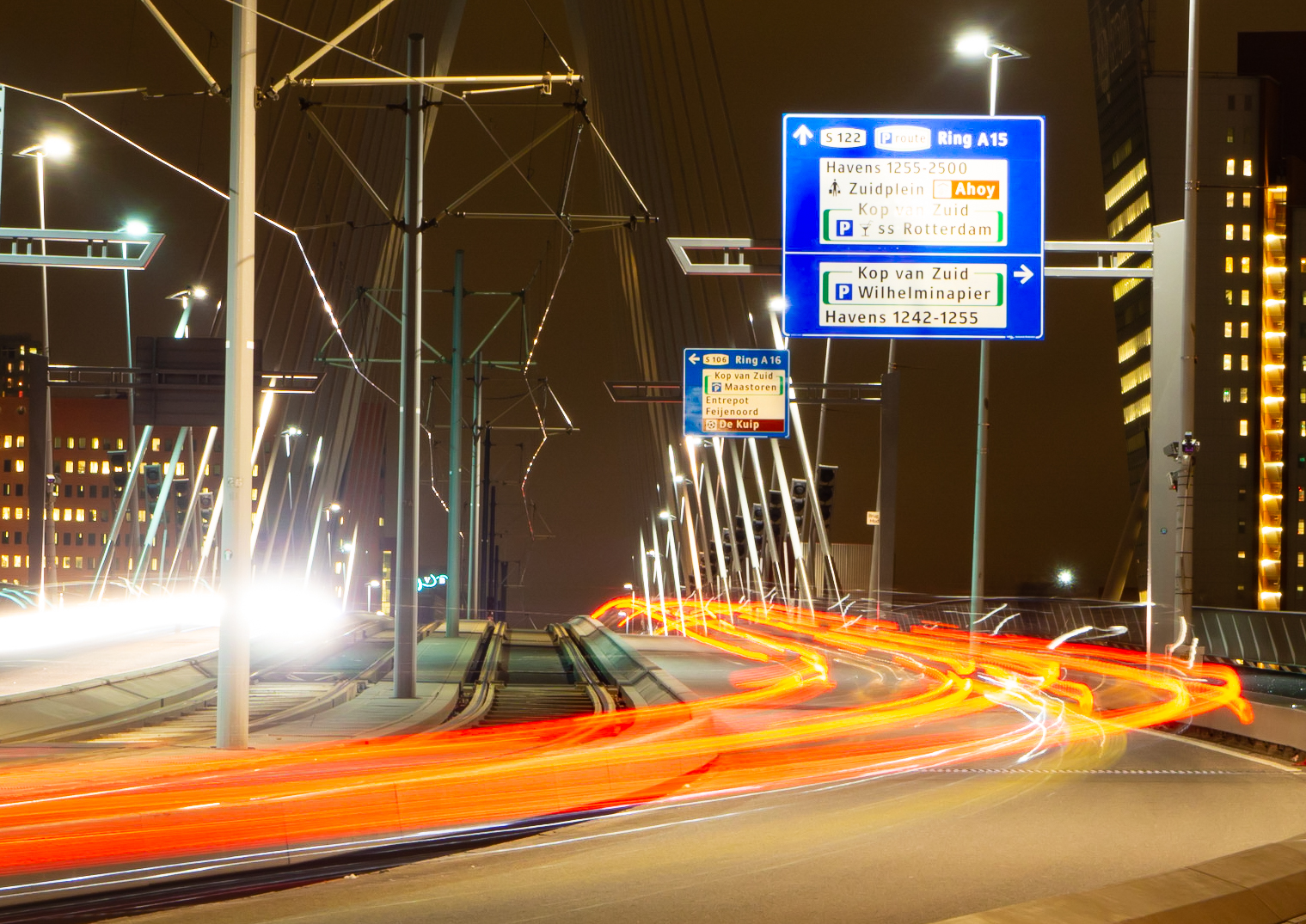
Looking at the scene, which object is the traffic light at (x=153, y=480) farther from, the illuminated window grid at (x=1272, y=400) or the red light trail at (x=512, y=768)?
the illuminated window grid at (x=1272, y=400)

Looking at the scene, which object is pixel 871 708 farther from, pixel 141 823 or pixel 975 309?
pixel 141 823

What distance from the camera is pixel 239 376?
12.7 meters

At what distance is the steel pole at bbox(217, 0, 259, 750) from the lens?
12617 mm

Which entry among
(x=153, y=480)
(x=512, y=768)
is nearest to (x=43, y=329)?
(x=153, y=480)

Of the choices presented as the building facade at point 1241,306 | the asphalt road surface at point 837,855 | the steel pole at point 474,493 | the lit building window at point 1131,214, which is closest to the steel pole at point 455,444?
the steel pole at point 474,493

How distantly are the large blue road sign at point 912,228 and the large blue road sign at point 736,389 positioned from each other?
14.0 m

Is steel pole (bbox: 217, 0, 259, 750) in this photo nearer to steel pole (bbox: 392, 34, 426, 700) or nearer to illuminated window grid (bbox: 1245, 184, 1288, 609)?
steel pole (bbox: 392, 34, 426, 700)

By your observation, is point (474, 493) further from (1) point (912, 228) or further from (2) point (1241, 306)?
(2) point (1241, 306)

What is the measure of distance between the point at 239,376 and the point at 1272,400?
128 metres

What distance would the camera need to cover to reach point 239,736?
40.8 feet

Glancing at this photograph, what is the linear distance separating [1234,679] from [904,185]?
7373 millimetres

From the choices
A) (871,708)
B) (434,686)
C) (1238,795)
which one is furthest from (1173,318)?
(434,686)

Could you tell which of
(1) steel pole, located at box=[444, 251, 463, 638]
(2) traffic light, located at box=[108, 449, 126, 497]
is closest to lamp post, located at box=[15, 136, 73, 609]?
(2) traffic light, located at box=[108, 449, 126, 497]

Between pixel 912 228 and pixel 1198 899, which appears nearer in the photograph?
pixel 1198 899
